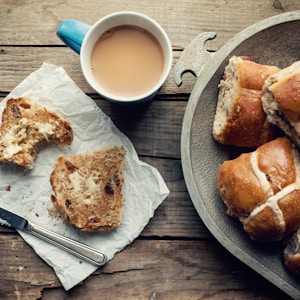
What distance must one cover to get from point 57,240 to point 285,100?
724 millimetres

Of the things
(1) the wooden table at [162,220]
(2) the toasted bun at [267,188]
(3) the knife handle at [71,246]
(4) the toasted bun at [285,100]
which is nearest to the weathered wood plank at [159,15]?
(1) the wooden table at [162,220]

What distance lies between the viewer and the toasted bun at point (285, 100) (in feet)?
4.16

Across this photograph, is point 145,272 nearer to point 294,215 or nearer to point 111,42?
point 294,215

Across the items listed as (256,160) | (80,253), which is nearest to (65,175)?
(80,253)

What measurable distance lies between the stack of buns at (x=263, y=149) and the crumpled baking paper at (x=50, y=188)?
0.26 m

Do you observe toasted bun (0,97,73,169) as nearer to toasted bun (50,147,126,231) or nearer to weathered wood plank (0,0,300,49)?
toasted bun (50,147,126,231)

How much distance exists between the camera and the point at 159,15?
1.55 m

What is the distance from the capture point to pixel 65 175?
1.49 meters

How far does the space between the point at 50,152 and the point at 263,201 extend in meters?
0.62

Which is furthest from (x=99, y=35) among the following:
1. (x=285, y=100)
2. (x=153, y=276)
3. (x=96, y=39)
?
(x=153, y=276)

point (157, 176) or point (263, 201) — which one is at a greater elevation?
point (263, 201)

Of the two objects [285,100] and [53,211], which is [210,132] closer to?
[285,100]

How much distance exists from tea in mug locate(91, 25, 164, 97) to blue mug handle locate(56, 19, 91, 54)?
0.05 metres

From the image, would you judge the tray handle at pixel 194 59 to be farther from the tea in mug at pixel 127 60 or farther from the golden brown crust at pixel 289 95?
the golden brown crust at pixel 289 95
